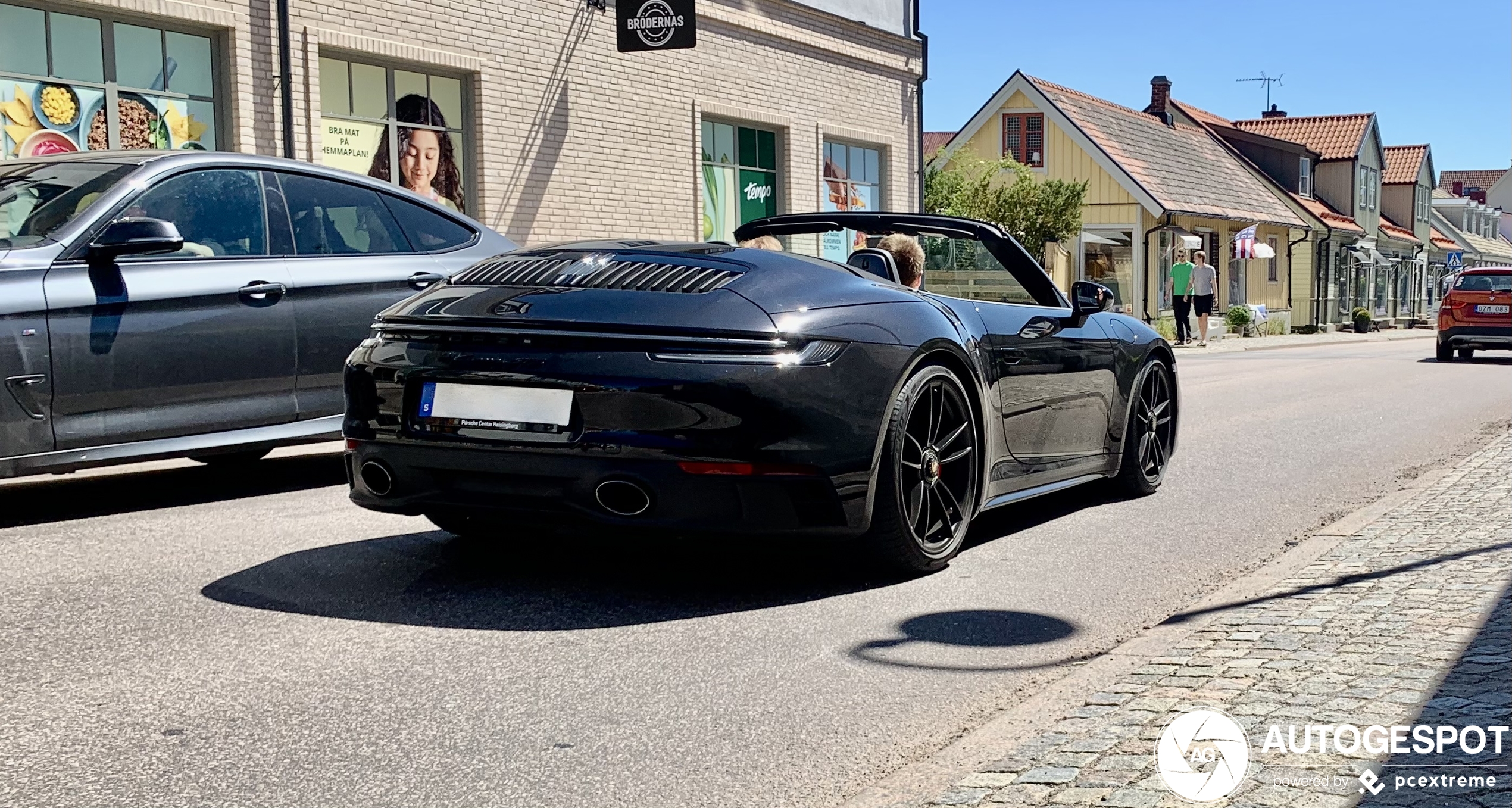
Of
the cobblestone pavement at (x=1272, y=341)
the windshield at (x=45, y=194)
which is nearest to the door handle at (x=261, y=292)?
the windshield at (x=45, y=194)

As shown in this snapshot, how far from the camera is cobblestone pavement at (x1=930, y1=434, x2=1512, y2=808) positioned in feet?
9.66

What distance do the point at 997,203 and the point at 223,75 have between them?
23386 mm

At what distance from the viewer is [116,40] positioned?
12273mm

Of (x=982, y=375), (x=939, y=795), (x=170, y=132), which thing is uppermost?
(x=170, y=132)

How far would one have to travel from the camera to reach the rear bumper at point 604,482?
4461 millimetres

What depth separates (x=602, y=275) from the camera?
4.85m

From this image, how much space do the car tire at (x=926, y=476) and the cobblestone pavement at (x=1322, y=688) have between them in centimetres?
92

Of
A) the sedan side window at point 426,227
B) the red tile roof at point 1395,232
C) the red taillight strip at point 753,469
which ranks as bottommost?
the red taillight strip at point 753,469

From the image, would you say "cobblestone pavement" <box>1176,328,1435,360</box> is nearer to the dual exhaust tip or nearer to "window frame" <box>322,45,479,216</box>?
"window frame" <box>322,45,479,216</box>

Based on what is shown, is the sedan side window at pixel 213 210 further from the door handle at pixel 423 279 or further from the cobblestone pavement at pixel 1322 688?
the cobblestone pavement at pixel 1322 688

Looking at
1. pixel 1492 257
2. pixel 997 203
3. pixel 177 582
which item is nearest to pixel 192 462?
pixel 177 582

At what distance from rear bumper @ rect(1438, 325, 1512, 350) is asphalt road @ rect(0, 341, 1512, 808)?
17.1m

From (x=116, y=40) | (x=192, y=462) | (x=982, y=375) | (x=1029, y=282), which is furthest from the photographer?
(x=116, y=40)

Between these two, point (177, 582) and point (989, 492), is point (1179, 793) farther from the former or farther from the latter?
point (177, 582)
